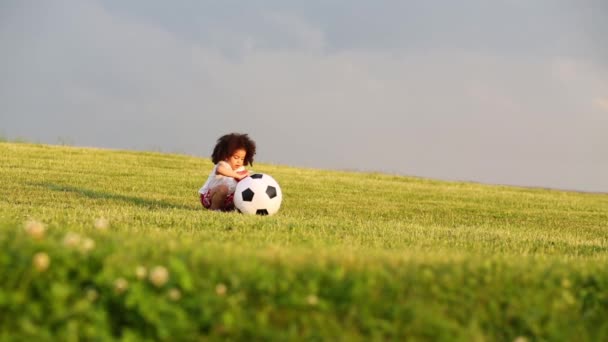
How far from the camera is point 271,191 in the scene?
40.6 ft

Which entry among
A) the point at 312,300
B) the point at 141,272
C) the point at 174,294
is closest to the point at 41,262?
the point at 141,272

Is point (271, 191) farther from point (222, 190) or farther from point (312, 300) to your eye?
point (312, 300)

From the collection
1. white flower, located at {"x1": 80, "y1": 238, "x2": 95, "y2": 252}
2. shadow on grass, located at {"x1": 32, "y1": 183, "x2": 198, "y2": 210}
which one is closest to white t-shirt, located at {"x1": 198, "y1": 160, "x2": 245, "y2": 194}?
shadow on grass, located at {"x1": 32, "y1": 183, "x2": 198, "y2": 210}

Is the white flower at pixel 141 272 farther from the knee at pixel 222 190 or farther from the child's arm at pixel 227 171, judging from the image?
the knee at pixel 222 190

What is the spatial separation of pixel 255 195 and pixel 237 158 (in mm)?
866

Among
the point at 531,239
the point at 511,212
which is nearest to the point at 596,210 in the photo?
the point at 511,212

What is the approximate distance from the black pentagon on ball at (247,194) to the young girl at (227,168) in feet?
1.57

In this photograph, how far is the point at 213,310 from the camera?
4.71m

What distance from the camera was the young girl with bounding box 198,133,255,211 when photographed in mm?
12664

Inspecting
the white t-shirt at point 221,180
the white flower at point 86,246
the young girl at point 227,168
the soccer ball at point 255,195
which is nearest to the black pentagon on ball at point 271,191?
the soccer ball at point 255,195

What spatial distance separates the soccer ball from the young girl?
1.36ft

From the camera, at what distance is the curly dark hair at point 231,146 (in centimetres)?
1266

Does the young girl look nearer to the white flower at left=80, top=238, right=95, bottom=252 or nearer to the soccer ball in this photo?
the soccer ball

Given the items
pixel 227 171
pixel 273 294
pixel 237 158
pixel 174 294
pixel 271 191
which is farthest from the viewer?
pixel 237 158
